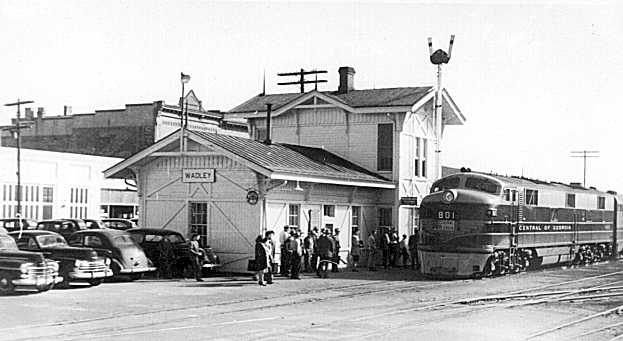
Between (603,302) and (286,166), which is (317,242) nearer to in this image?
(286,166)

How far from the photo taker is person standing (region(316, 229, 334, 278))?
24922 mm

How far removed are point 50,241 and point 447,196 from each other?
12.2 meters

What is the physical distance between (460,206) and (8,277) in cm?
1381

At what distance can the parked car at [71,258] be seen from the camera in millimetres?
20188

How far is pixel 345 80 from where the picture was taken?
35781mm

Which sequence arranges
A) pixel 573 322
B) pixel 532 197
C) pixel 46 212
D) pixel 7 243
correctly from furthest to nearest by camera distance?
1. pixel 46 212
2. pixel 532 197
3. pixel 7 243
4. pixel 573 322

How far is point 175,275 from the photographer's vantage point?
78.6 feet

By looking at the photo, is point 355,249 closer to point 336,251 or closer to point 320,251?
point 336,251

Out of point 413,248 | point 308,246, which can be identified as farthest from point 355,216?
point 308,246

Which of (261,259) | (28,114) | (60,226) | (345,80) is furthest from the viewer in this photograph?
(28,114)

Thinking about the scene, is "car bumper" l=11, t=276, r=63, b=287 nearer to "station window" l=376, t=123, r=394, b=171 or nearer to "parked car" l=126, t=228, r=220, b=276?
"parked car" l=126, t=228, r=220, b=276

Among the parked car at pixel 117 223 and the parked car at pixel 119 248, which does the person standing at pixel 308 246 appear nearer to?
the parked car at pixel 119 248

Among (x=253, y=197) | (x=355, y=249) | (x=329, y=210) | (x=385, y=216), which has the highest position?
(x=253, y=197)

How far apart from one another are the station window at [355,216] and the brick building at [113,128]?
1363 inches
